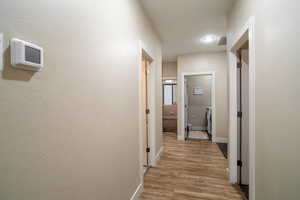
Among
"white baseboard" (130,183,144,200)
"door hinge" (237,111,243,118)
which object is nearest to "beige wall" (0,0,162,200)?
"white baseboard" (130,183,144,200)

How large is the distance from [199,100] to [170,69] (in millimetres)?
1996

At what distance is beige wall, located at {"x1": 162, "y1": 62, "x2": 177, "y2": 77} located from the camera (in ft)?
19.2

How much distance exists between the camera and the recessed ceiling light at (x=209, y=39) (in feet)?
11.5

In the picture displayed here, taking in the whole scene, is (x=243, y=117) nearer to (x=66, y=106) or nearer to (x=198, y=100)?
(x=66, y=106)

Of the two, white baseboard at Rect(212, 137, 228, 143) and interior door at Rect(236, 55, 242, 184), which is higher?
interior door at Rect(236, 55, 242, 184)

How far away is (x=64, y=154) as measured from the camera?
88 centimetres

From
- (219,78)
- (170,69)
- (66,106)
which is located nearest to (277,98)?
(66,106)

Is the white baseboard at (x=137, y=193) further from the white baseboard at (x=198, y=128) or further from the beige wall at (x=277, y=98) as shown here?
the white baseboard at (x=198, y=128)

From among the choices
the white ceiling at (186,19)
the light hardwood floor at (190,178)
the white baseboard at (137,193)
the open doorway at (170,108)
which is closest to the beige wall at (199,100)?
the open doorway at (170,108)

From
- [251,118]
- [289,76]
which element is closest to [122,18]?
[289,76]

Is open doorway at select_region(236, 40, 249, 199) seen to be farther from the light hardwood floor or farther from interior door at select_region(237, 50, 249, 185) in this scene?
the light hardwood floor

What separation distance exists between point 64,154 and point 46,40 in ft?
2.06

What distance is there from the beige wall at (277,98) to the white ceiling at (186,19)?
971 mm

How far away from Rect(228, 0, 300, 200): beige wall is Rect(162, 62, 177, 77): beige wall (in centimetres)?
431
